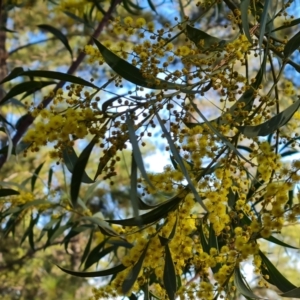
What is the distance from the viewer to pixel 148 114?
619 mm

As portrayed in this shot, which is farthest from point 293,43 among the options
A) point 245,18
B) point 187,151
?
point 187,151

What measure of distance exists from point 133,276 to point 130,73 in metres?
0.25

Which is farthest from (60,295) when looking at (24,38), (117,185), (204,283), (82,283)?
(204,283)

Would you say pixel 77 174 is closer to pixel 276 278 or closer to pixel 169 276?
pixel 169 276

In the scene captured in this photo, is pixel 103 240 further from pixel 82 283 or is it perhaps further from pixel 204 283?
pixel 82 283

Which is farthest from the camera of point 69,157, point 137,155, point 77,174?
point 69,157

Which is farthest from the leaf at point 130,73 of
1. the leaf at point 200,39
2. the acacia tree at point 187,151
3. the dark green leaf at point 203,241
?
the dark green leaf at point 203,241

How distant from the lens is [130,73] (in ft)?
2.15

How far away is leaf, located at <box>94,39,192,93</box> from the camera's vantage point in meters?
0.63

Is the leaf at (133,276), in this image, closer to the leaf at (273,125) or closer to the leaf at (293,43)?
the leaf at (273,125)

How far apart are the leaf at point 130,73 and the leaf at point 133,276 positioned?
0.20m

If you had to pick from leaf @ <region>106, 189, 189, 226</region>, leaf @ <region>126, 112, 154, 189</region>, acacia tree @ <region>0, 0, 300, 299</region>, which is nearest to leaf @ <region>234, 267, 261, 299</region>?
acacia tree @ <region>0, 0, 300, 299</region>

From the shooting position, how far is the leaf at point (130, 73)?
0.63 m

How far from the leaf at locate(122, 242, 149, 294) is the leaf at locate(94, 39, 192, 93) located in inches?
7.7
